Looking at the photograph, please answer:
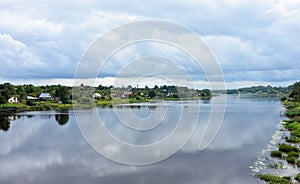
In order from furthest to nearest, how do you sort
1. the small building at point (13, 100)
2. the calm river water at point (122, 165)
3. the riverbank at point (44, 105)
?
the small building at point (13, 100) → the riverbank at point (44, 105) → the calm river water at point (122, 165)

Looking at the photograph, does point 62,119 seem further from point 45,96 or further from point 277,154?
point 45,96

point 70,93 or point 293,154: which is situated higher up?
point 70,93

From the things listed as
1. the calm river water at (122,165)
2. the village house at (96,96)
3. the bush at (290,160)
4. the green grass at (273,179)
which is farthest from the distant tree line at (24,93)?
the green grass at (273,179)

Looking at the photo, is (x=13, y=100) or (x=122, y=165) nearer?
(x=122, y=165)

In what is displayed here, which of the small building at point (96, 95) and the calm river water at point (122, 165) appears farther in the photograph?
the small building at point (96, 95)

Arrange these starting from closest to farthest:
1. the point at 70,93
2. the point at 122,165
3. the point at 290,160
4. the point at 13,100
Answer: the point at 290,160, the point at 122,165, the point at 13,100, the point at 70,93

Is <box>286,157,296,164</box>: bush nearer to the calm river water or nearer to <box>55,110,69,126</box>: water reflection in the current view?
the calm river water

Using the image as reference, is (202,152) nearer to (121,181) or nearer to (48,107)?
(121,181)

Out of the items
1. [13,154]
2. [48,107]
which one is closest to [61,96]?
[48,107]

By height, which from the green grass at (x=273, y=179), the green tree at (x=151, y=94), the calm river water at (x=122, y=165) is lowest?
the calm river water at (x=122, y=165)

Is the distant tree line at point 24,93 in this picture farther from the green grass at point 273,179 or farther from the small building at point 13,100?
the green grass at point 273,179

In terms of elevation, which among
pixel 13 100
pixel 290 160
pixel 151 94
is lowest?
pixel 290 160

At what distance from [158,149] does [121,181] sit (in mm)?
5369

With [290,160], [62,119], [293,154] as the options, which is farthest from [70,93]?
[290,160]
